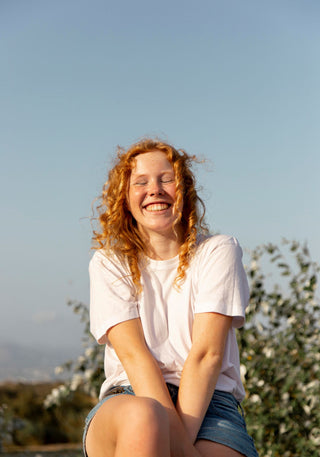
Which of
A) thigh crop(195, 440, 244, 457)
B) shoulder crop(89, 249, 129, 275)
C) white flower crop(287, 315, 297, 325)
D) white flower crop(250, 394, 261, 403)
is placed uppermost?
shoulder crop(89, 249, 129, 275)

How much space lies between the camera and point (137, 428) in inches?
59.6

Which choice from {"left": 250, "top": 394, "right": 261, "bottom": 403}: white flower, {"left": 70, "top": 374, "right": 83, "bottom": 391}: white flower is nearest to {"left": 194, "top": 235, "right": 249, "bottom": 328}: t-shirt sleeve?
{"left": 250, "top": 394, "right": 261, "bottom": 403}: white flower

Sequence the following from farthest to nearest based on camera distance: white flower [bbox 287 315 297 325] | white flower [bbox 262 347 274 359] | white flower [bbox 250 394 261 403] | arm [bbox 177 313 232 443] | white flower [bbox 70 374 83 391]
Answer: white flower [bbox 70 374 83 391] < white flower [bbox 287 315 297 325] < white flower [bbox 262 347 274 359] < white flower [bbox 250 394 261 403] < arm [bbox 177 313 232 443]

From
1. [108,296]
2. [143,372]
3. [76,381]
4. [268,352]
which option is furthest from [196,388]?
[76,381]

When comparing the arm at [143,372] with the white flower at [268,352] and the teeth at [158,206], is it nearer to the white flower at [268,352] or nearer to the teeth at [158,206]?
the teeth at [158,206]

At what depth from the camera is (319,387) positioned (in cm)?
349

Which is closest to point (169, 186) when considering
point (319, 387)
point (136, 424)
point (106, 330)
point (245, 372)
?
point (106, 330)

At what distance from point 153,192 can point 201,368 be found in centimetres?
67

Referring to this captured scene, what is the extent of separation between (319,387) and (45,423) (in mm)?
3695

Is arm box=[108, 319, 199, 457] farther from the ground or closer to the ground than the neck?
closer to the ground

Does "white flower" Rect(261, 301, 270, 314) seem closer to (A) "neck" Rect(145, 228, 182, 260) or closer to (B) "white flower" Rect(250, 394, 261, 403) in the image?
(B) "white flower" Rect(250, 394, 261, 403)

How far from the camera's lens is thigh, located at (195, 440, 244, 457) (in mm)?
1791

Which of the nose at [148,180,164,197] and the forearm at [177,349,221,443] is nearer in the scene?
the forearm at [177,349,221,443]

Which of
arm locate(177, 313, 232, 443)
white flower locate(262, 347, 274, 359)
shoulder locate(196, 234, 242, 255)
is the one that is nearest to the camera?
arm locate(177, 313, 232, 443)
